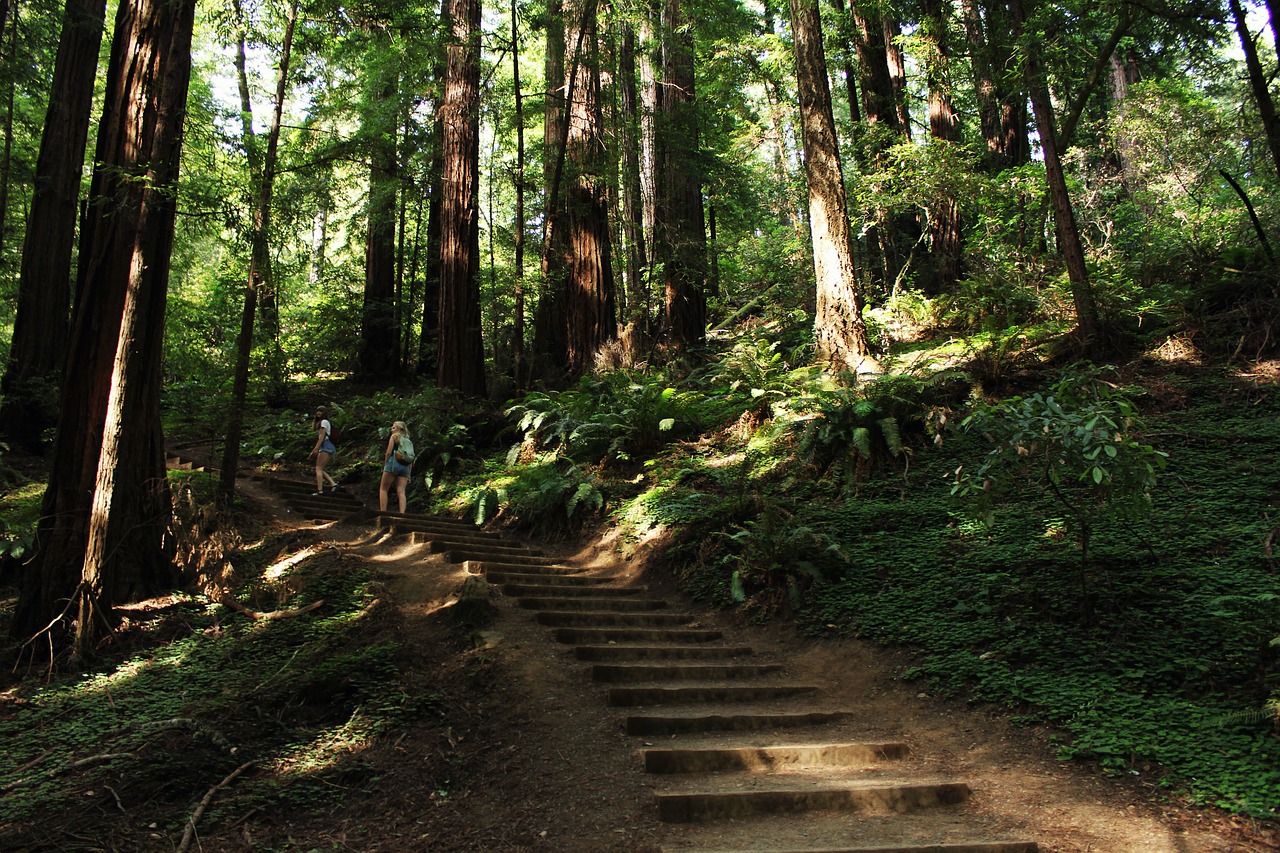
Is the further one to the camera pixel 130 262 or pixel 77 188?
pixel 77 188

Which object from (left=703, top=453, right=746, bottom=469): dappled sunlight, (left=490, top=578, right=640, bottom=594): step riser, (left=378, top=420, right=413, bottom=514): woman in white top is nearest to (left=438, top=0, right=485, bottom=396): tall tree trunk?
(left=378, top=420, right=413, bottom=514): woman in white top

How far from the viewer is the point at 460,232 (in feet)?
46.2

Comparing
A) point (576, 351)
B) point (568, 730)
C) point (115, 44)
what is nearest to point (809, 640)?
point (568, 730)

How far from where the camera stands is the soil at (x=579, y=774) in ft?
12.0

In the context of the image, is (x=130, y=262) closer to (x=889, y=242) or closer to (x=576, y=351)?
(x=576, y=351)

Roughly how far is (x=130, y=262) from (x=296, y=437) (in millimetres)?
8122

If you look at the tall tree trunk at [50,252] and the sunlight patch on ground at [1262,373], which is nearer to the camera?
the sunlight patch on ground at [1262,373]

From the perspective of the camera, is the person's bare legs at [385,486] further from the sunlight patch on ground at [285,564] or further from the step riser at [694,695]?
the step riser at [694,695]

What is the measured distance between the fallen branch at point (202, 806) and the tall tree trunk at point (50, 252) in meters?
10.2

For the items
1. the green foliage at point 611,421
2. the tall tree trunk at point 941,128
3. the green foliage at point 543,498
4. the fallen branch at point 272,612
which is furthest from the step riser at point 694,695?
the tall tree trunk at point 941,128

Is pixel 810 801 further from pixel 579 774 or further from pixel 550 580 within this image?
pixel 550 580

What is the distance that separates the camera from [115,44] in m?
6.96

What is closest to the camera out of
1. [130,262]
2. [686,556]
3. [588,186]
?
[130,262]

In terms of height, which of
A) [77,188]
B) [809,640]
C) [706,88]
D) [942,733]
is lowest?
[942,733]
